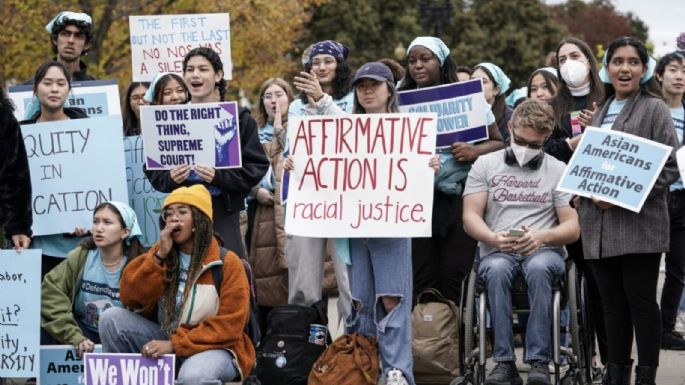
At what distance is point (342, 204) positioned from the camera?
7645mm

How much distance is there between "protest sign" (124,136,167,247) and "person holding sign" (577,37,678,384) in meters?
2.75

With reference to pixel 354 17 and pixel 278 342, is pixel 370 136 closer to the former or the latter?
pixel 278 342

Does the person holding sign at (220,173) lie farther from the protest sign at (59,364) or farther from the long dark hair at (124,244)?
the protest sign at (59,364)

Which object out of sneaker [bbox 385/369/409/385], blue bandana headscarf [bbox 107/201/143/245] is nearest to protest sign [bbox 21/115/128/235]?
blue bandana headscarf [bbox 107/201/143/245]

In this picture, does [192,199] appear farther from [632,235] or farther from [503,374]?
[632,235]

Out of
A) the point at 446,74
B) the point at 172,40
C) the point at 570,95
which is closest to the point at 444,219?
the point at 446,74

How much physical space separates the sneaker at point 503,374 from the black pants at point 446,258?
0.95 meters

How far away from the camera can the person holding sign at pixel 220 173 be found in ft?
26.4

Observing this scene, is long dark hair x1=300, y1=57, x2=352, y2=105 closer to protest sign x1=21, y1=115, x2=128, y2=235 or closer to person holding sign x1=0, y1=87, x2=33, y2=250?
protest sign x1=21, y1=115, x2=128, y2=235

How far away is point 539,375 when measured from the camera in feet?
24.0

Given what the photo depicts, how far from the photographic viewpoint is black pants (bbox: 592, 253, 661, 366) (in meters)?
7.23

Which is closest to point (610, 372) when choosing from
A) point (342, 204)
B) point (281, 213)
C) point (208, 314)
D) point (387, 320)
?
point (387, 320)

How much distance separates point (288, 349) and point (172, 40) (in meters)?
3.39

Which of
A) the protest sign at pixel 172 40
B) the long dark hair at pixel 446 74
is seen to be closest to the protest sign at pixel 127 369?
the long dark hair at pixel 446 74
